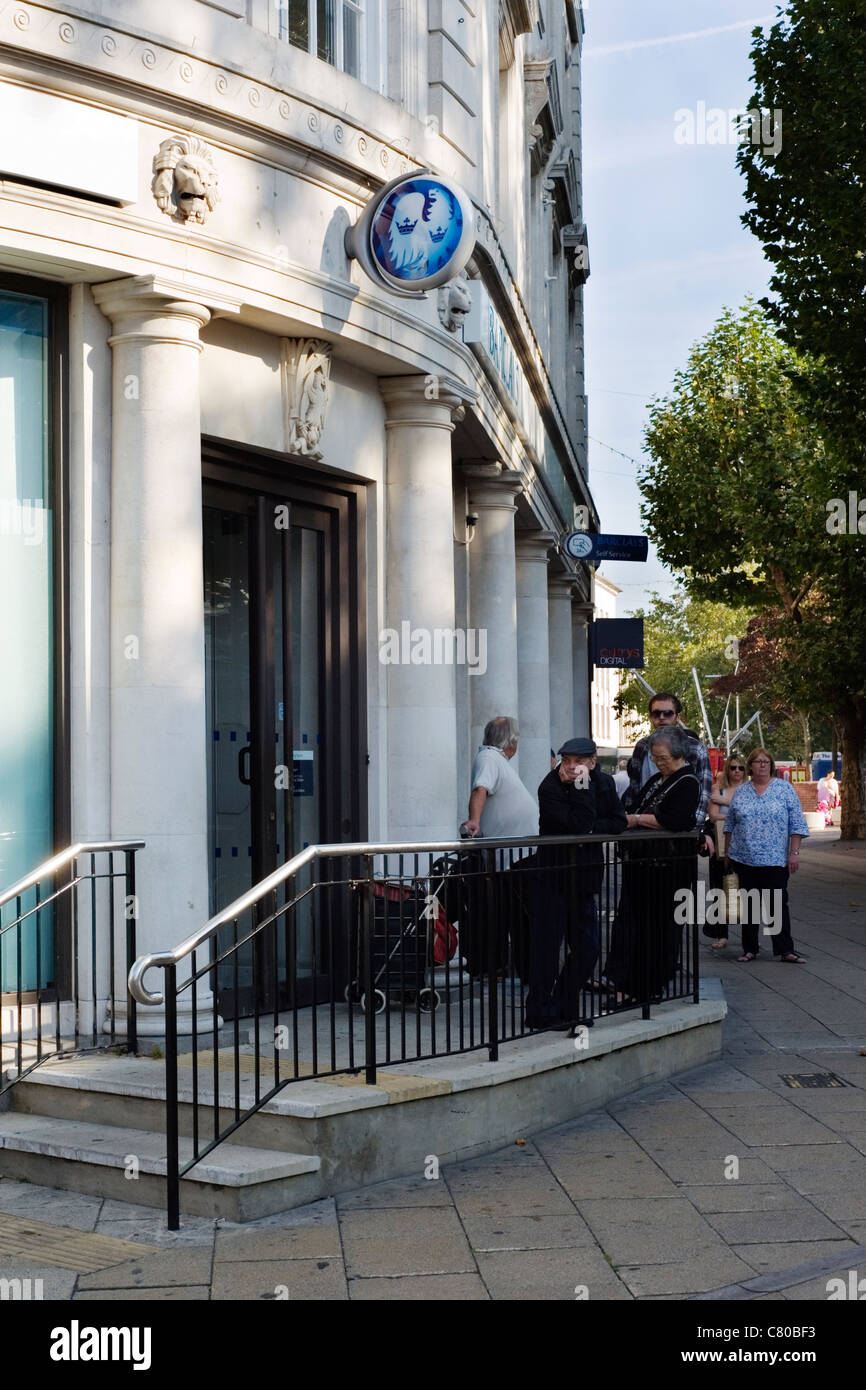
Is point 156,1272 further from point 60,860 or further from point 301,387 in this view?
point 301,387

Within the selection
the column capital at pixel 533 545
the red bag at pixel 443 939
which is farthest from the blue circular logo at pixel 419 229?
the column capital at pixel 533 545

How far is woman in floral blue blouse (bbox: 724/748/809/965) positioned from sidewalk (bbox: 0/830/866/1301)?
536 centimetres

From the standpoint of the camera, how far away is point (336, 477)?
32.7ft

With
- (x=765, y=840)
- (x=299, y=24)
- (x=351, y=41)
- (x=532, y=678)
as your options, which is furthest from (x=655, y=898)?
(x=532, y=678)

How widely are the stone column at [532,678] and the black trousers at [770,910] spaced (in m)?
3.80

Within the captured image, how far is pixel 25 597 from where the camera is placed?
26.3 feet

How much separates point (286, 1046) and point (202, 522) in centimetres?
294

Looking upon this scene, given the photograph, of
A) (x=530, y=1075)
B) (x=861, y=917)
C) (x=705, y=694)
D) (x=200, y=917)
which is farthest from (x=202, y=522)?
(x=705, y=694)

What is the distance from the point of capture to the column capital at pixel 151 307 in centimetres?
797

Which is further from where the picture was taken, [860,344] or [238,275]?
[860,344]

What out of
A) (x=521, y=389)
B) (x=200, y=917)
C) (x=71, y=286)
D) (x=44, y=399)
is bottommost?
(x=200, y=917)

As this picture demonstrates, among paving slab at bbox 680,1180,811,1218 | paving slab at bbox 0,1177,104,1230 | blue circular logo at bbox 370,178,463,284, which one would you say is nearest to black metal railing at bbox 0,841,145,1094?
paving slab at bbox 0,1177,104,1230
